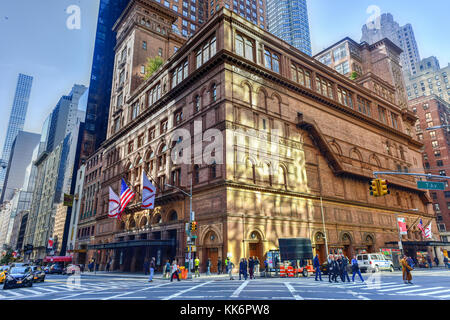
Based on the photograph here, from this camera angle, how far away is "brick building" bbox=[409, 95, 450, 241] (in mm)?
85500

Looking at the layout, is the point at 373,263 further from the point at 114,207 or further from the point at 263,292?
the point at 114,207

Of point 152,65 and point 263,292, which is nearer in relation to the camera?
point 263,292

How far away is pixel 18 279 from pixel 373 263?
101 ft

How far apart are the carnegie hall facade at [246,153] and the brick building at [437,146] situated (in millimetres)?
34454

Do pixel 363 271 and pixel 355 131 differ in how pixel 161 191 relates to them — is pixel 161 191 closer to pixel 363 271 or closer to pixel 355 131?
pixel 363 271

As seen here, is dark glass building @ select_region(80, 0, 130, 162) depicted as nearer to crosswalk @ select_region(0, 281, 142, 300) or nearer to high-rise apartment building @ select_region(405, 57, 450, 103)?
crosswalk @ select_region(0, 281, 142, 300)

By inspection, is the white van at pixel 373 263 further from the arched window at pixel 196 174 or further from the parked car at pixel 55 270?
the parked car at pixel 55 270

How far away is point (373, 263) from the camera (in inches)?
1222

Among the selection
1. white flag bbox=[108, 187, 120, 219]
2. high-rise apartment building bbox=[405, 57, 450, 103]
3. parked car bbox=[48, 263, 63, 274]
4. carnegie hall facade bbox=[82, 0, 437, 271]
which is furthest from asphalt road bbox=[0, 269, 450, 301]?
high-rise apartment building bbox=[405, 57, 450, 103]

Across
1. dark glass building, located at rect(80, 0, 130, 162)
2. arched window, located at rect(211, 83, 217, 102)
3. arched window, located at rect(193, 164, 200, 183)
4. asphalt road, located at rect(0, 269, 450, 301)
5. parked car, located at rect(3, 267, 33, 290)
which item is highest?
dark glass building, located at rect(80, 0, 130, 162)

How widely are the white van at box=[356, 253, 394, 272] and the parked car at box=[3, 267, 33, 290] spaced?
1157 inches

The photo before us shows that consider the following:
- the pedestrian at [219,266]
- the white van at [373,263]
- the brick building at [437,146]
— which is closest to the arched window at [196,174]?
the pedestrian at [219,266]

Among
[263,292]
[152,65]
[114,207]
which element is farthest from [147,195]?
[152,65]

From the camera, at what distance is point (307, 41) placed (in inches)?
5945
